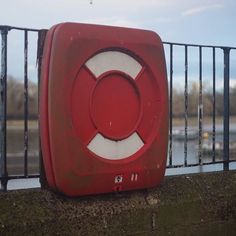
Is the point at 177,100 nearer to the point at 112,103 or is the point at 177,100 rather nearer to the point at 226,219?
the point at 226,219

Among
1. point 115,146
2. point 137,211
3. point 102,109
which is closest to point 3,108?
point 102,109

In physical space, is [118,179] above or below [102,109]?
below

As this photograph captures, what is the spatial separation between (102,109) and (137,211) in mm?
673

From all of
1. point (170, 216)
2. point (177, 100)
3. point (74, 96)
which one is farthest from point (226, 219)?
point (177, 100)

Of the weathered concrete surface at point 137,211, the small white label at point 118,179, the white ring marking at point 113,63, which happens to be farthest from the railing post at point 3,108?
the small white label at point 118,179

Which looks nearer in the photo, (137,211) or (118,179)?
(118,179)

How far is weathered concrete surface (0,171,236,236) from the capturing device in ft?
8.94

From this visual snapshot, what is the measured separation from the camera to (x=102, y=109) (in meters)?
2.86

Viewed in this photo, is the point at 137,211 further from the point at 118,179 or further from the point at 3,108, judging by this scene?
the point at 3,108

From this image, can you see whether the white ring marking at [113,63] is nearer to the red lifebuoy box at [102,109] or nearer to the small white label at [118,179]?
the red lifebuoy box at [102,109]

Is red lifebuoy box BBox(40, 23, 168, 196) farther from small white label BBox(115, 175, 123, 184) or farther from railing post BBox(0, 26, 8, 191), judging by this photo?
railing post BBox(0, 26, 8, 191)

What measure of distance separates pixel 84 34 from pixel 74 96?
1.13ft

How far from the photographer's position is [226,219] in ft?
11.5

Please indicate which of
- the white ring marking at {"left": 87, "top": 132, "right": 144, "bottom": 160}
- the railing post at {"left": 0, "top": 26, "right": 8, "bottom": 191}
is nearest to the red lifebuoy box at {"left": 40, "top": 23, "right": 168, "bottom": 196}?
the white ring marking at {"left": 87, "top": 132, "right": 144, "bottom": 160}
